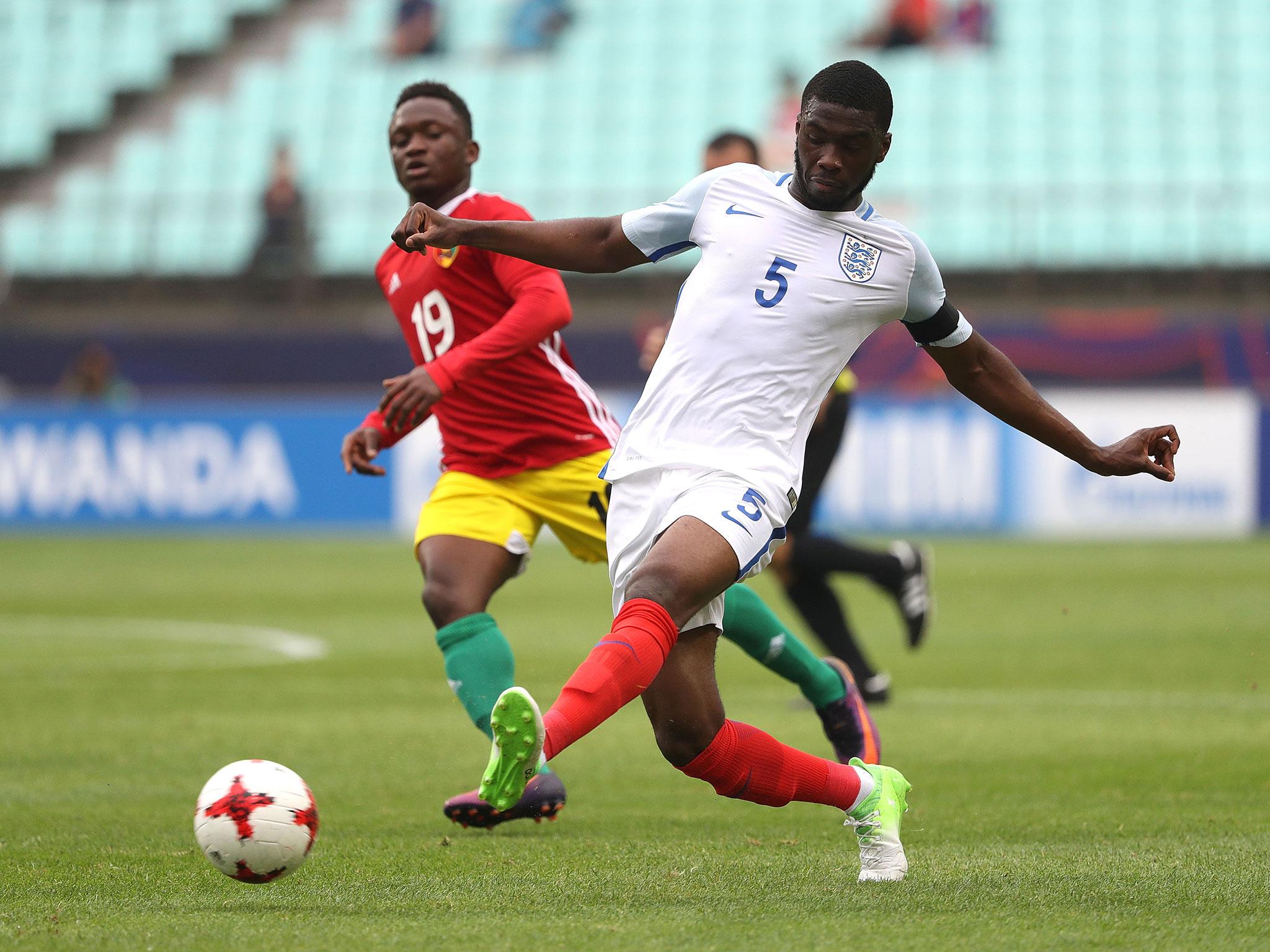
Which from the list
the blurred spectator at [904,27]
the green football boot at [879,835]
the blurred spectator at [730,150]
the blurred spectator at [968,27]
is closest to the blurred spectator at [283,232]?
the blurred spectator at [904,27]

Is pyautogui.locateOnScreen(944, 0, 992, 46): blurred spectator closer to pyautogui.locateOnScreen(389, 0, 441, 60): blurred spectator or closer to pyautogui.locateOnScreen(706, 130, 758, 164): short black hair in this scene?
pyautogui.locateOnScreen(389, 0, 441, 60): blurred spectator

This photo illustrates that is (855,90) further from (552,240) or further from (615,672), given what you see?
(615,672)

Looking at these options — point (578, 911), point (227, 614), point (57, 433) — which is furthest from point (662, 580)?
point (57, 433)

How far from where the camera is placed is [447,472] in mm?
5957

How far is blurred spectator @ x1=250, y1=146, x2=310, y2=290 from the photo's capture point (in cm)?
2130

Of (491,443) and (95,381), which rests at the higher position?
(491,443)

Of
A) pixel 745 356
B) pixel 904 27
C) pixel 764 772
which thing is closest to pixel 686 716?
pixel 764 772

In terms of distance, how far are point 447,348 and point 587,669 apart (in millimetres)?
2126

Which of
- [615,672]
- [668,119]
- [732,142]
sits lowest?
[615,672]

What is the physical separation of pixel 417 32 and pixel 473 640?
2134 cm

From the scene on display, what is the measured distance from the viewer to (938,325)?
4.55m

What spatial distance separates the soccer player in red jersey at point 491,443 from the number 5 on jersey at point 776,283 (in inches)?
48.5

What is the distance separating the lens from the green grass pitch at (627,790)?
3.91 m

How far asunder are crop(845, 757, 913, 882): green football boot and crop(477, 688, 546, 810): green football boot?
1.10 m
